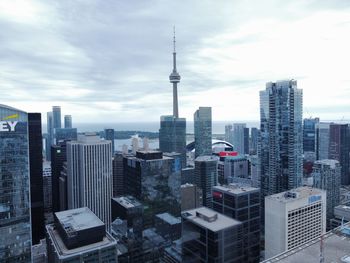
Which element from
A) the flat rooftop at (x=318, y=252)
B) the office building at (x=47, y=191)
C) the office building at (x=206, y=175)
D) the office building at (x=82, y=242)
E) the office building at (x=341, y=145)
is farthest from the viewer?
the office building at (x=341, y=145)

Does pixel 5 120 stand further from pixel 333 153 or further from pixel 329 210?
pixel 333 153

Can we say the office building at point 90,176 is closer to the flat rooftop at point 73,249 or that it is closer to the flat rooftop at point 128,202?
the flat rooftop at point 128,202

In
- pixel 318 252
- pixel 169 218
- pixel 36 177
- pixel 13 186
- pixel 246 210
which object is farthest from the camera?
pixel 36 177

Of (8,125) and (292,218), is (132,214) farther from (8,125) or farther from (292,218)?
(8,125)

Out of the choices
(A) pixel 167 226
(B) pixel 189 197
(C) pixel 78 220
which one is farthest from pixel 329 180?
(C) pixel 78 220

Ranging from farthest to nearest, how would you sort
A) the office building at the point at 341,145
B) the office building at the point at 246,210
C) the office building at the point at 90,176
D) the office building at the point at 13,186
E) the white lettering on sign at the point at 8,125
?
1. the office building at the point at 341,145
2. the office building at the point at 90,176
3. the office building at the point at 246,210
4. the office building at the point at 13,186
5. the white lettering on sign at the point at 8,125

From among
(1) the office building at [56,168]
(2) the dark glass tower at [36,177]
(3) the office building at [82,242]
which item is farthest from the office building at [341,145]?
(2) the dark glass tower at [36,177]
